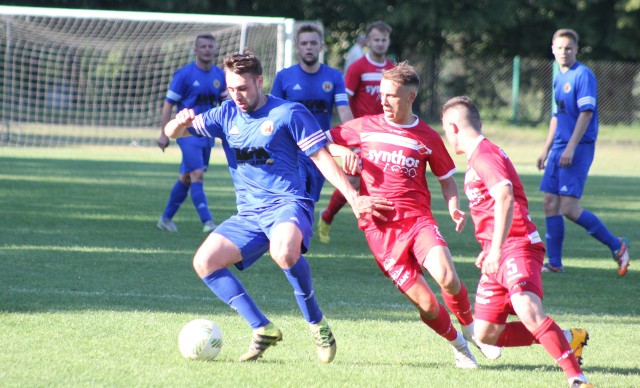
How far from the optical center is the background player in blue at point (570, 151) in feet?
27.6

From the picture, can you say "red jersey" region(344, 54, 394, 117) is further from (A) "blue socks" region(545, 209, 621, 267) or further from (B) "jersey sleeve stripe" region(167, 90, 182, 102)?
(A) "blue socks" region(545, 209, 621, 267)

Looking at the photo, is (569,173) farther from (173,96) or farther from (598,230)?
(173,96)

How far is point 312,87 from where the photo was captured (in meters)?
9.25

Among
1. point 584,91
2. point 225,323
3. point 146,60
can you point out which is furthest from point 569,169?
point 146,60

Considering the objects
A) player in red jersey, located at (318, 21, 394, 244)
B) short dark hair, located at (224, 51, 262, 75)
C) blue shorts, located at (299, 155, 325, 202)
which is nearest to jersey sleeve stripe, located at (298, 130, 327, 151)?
short dark hair, located at (224, 51, 262, 75)

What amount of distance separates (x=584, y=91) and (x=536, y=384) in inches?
168

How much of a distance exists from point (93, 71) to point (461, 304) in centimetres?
2094

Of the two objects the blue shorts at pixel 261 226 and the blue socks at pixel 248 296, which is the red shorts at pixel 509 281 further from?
the blue shorts at pixel 261 226

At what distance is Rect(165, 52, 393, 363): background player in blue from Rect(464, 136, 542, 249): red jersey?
1.65ft

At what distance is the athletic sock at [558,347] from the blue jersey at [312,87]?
488 cm

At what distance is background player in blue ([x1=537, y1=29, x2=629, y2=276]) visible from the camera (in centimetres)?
841

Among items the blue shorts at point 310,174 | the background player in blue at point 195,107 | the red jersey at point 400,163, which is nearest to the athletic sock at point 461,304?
the red jersey at point 400,163

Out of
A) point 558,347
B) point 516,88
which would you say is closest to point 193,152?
point 558,347

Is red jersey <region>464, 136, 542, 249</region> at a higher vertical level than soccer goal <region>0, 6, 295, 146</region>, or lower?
higher
